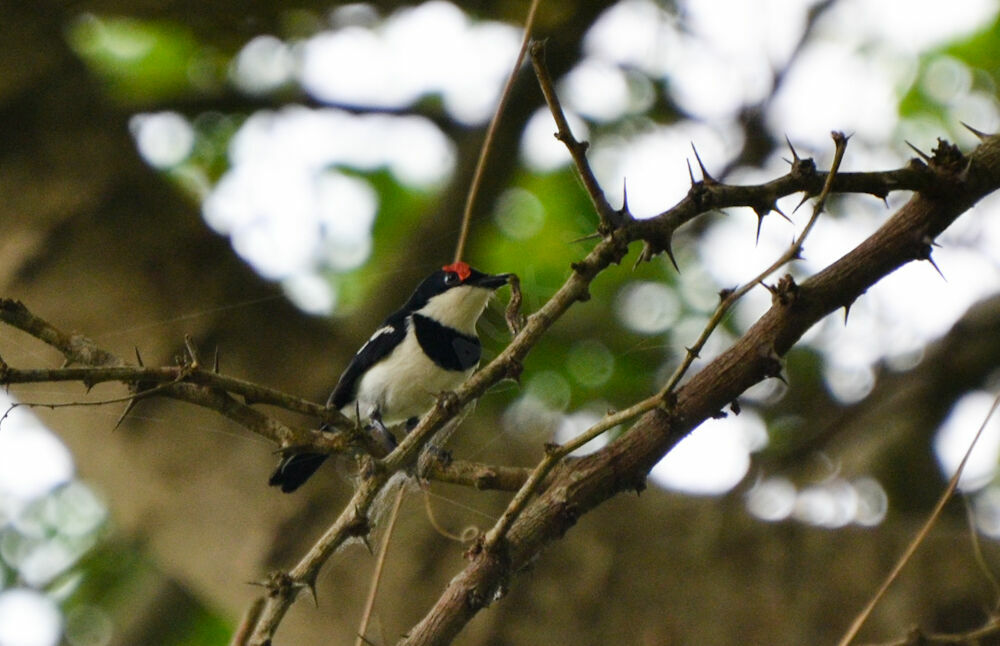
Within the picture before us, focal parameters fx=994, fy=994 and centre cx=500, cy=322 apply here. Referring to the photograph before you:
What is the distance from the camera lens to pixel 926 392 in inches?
201

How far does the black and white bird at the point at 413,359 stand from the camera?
371cm

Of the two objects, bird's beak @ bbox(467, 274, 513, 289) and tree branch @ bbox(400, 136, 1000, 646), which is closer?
tree branch @ bbox(400, 136, 1000, 646)

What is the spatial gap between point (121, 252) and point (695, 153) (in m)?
3.10

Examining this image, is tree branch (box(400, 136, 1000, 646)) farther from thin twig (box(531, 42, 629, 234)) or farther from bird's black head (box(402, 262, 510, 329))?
bird's black head (box(402, 262, 510, 329))

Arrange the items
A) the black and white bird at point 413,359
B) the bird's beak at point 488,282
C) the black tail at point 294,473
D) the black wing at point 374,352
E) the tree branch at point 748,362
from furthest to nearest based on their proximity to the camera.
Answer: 1. the black wing at point 374,352
2. the black and white bird at point 413,359
3. the black tail at point 294,473
4. the bird's beak at point 488,282
5. the tree branch at point 748,362

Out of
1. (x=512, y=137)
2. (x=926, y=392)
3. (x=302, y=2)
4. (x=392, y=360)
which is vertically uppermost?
(x=302, y=2)

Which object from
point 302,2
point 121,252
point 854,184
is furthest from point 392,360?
point 854,184

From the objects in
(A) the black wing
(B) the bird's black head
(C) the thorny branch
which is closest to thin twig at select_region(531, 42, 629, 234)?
(C) the thorny branch

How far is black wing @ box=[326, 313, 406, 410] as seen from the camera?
12.9 ft

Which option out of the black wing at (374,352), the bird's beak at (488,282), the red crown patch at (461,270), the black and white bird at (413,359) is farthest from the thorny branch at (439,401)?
the black wing at (374,352)

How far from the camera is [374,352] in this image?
3980 mm

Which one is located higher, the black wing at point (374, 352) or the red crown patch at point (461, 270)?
the black wing at point (374, 352)

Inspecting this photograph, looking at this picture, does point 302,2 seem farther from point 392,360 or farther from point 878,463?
point 878,463

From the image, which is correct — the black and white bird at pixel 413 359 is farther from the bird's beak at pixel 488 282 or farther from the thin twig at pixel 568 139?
the thin twig at pixel 568 139
